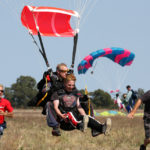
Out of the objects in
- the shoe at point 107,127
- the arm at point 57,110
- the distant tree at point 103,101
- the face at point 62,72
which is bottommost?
the distant tree at point 103,101

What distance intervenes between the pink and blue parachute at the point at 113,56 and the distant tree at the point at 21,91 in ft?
242

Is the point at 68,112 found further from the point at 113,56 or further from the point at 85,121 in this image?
the point at 113,56

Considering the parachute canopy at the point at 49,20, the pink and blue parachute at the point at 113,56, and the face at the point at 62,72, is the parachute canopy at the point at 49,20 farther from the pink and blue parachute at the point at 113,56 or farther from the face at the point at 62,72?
the pink and blue parachute at the point at 113,56

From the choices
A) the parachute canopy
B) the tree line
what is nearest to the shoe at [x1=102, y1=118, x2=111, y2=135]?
the parachute canopy

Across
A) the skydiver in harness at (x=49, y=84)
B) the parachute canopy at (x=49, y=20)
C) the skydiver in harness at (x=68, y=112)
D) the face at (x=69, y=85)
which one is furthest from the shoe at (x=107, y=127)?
the parachute canopy at (x=49, y=20)

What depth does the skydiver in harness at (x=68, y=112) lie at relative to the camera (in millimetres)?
8430

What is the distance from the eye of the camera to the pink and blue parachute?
84.1ft

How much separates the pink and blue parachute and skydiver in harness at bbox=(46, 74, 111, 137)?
16775 millimetres

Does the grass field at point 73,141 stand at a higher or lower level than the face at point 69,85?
lower

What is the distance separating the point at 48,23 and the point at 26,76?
312ft

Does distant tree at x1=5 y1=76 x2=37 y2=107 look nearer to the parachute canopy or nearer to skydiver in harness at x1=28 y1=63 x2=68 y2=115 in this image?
the parachute canopy

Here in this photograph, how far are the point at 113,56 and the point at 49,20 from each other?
49.7 feet

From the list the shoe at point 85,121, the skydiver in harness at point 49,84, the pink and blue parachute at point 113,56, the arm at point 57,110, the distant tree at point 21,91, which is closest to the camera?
the shoe at point 85,121

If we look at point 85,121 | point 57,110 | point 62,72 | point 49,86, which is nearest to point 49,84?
point 49,86
